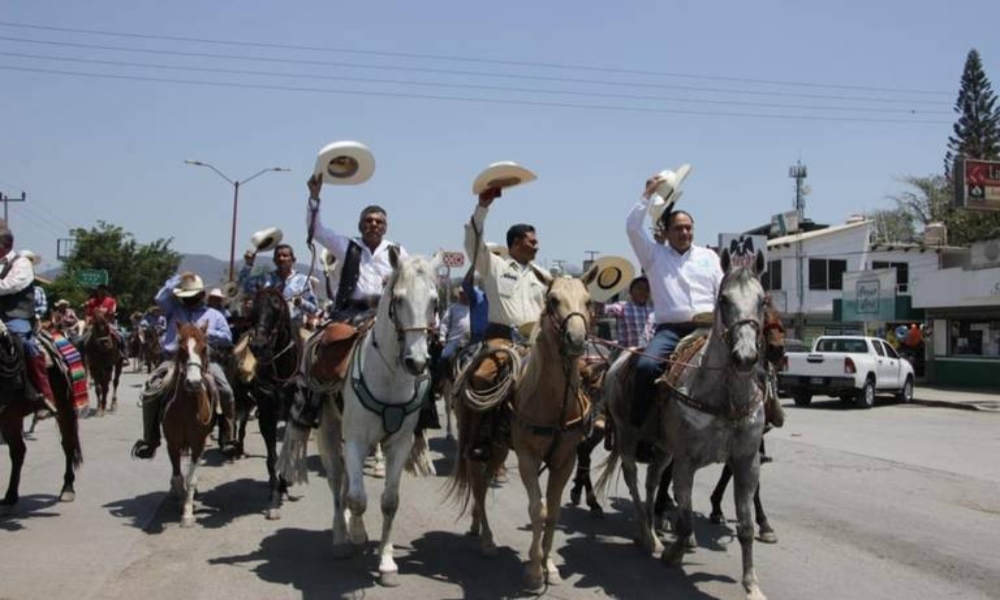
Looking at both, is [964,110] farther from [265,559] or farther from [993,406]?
[265,559]

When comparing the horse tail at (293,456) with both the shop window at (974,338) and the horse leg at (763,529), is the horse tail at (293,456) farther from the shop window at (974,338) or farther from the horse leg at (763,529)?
the shop window at (974,338)

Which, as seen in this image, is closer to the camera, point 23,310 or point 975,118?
point 23,310

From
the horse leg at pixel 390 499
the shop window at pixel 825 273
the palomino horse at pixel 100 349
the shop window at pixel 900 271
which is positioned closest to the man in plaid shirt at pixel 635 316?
the horse leg at pixel 390 499

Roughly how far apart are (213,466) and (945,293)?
1103 inches

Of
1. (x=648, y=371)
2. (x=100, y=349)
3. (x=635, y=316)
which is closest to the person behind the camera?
(x=648, y=371)

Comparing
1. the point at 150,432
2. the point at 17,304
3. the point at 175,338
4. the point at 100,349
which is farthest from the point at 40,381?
the point at 100,349

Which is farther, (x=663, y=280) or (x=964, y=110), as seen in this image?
(x=964, y=110)

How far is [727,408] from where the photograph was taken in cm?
605

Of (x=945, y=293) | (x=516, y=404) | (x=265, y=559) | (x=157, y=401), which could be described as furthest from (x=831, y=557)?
(x=945, y=293)

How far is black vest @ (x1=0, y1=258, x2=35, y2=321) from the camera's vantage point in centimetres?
800

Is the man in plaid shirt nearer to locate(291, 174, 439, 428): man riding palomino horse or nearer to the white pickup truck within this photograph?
locate(291, 174, 439, 428): man riding palomino horse

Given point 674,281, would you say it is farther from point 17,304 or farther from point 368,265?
point 17,304

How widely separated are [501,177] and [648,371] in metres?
2.02

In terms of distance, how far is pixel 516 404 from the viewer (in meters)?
6.25
